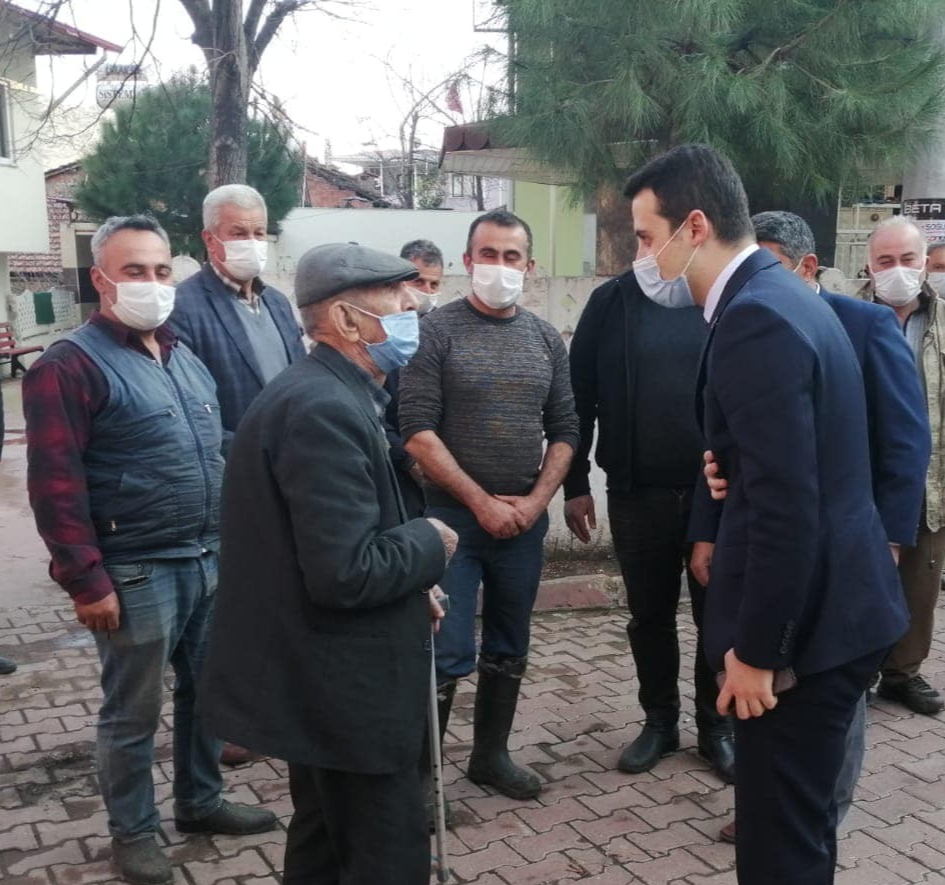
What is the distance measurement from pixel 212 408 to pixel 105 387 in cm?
43

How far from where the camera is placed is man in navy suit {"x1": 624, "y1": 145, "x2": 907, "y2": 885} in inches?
88.4

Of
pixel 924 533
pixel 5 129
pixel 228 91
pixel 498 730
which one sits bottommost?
pixel 498 730

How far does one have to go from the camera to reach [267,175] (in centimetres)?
2042

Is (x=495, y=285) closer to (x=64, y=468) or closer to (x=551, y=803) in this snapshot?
(x=64, y=468)

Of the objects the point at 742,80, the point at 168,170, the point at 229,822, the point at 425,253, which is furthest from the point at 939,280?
the point at 168,170

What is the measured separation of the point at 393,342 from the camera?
2562mm

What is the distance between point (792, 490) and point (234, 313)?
7.86 ft

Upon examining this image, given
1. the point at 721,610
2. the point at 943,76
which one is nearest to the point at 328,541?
the point at 721,610

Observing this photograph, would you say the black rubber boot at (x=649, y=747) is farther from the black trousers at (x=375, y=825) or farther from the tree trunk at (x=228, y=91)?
the tree trunk at (x=228, y=91)

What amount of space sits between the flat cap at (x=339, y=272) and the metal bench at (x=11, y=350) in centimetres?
Answer: 1720

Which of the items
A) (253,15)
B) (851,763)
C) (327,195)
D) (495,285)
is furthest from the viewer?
(327,195)

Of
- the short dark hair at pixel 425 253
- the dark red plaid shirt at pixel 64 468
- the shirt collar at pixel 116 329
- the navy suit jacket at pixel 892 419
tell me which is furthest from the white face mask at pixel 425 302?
the navy suit jacket at pixel 892 419

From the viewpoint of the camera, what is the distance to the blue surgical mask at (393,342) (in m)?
2.54

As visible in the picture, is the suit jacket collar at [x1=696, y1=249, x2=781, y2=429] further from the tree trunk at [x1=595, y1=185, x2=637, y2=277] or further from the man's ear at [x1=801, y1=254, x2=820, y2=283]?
the tree trunk at [x1=595, y1=185, x2=637, y2=277]
